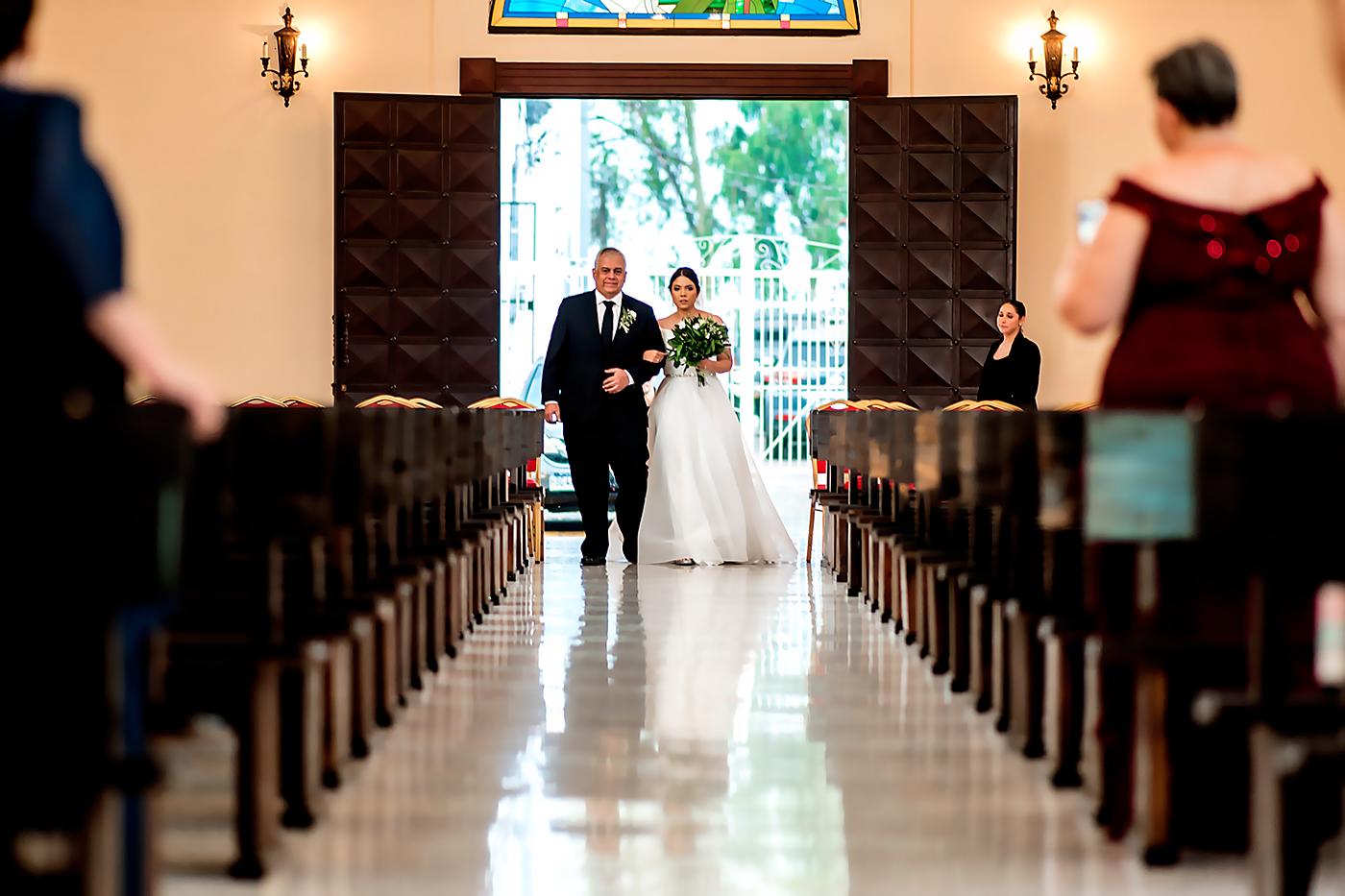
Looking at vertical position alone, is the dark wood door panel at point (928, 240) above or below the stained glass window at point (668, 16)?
below

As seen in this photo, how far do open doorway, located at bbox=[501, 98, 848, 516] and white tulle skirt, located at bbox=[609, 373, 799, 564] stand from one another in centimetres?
277

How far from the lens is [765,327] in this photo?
14.5 metres

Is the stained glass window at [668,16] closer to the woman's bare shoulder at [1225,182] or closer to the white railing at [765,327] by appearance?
the white railing at [765,327]

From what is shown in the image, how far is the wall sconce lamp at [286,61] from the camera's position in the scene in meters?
11.3

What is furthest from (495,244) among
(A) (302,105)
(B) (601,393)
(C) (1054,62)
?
(C) (1054,62)

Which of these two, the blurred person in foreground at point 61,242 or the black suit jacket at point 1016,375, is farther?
the black suit jacket at point 1016,375

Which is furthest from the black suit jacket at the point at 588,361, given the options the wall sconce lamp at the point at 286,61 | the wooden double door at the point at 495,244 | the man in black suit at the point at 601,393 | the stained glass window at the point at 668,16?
the wall sconce lamp at the point at 286,61

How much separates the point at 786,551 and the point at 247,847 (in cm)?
708

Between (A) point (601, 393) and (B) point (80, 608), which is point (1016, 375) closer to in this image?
(A) point (601, 393)

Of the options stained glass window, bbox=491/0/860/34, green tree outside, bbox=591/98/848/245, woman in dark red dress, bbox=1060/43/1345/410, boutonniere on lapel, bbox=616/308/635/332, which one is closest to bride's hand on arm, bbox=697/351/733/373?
boutonniere on lapel, bbox=616/308/635/332

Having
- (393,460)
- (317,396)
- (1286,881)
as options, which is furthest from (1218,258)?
(317,396)

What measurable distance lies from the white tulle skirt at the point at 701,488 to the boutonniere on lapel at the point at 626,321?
1.34ft

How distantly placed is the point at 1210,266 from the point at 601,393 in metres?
6.46

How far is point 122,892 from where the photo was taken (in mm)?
2223
